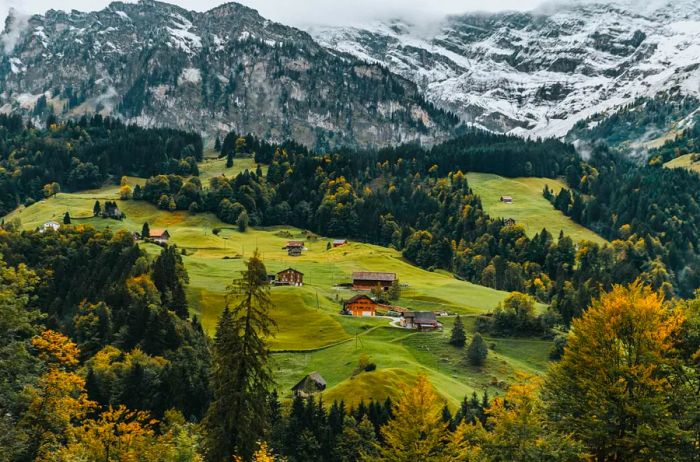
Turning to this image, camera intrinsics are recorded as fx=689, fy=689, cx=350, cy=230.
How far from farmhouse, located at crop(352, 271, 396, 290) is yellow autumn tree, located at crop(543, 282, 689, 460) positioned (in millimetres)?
109776

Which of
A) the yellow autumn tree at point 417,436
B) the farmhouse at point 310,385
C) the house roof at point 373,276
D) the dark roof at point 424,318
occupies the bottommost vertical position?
the farmhouse at point 310,385

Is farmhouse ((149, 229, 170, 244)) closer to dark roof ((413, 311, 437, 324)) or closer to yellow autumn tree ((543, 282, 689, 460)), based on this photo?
dark roof ((413, 311, 437, 324))

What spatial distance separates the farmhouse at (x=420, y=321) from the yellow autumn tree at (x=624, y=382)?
271 ft

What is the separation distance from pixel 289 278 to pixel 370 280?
699 inches

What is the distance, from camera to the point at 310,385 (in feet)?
293

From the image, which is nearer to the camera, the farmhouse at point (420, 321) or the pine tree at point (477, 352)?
the pine tree at point (477, 352)

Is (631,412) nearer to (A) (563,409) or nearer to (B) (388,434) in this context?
(A) (563,409)

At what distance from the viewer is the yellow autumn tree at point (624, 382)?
3181 centimetres

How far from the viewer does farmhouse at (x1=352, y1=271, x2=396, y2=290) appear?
146 m

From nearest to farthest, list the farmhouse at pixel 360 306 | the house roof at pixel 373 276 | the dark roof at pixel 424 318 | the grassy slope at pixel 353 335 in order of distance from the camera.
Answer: the grassy slope at pixel 353 335 → the dark roof at pixel 424 318 → the farmhouse at pixel 360 306 → the house roof at pixel 373 276

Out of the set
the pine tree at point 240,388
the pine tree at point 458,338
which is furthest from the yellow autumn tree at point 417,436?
the pine tree at point 458,338

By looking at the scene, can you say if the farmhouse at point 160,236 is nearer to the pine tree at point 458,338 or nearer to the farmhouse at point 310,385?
the pine tree at point 458,338

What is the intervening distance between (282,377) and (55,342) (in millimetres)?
58519

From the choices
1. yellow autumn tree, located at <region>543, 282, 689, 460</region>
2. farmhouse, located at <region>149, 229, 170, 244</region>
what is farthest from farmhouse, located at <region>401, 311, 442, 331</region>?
yellow autumn tree, located at <region>543, 282, 689, 460</region>
